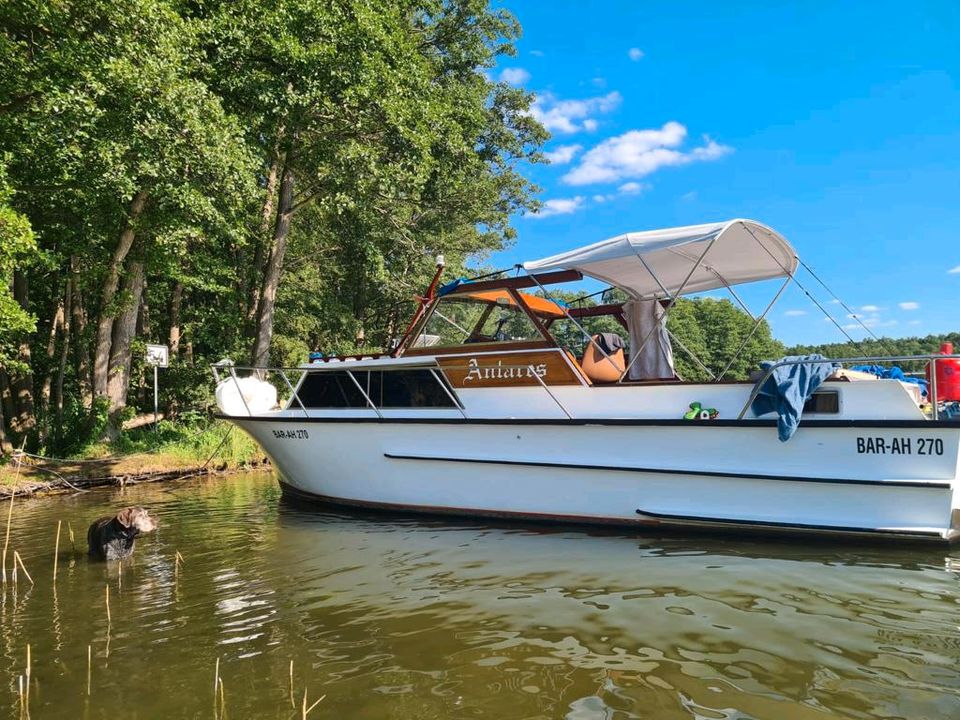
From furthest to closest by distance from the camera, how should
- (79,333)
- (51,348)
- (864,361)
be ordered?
(51,348) → (79,333) → (864,361)

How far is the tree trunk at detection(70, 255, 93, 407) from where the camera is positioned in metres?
13.2

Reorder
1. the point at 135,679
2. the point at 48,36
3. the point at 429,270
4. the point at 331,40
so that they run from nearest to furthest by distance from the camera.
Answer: the point at 135,679
the point at 48,36
the point at 331,40
the point at 429,270

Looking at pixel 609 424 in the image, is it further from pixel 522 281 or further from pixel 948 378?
pixel 948 378

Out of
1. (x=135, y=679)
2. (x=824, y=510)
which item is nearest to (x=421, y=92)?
(x=824, y=510)

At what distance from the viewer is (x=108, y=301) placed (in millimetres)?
12078

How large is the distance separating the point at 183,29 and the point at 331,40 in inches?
136

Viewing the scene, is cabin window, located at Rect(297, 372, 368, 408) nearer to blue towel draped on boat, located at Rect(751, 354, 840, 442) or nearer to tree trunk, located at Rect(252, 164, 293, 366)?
blue towel draped on boat, located at Rect(751, 354, 840, 442)

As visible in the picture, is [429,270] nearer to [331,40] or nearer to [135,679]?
[331,40]

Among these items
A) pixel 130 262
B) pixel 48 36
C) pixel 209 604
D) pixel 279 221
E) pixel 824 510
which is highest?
pixel 48 36

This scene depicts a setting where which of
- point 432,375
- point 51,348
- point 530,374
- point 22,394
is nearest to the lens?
point 530,374

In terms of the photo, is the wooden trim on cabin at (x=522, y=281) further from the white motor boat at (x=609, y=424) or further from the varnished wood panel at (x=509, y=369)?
the varnished wood panel at (x=509, y=369)

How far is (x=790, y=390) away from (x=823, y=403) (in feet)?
1.46

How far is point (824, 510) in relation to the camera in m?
5.73

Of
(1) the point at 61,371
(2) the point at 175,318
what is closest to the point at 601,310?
(1) the point at 61,371
